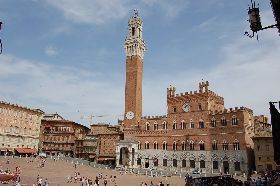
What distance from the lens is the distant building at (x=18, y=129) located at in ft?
207

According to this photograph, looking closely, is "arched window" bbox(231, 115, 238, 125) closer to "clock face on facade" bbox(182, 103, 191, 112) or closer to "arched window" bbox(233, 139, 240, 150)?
"arched window" bbox(233, 139, 240, 150)

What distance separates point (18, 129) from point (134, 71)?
28.1 metres

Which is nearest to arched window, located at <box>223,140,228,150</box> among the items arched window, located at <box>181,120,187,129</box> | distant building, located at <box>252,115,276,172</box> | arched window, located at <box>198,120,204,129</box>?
distant building, located at <box>252,115,276,172</box>

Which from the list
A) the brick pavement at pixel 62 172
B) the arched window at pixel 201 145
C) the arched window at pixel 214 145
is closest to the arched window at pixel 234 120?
the arched window at pixel 214 145

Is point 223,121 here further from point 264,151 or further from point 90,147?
point 90,147

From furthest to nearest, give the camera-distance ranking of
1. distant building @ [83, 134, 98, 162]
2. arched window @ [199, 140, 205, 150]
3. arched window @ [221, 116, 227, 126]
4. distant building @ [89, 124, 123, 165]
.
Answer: distant building @ [83, 134, 98, 162]
distant building @ [89, 124, 123, 165]
arched window @ [199, 140, 205, 150]
arched window @ [221, 116, 227, 126]

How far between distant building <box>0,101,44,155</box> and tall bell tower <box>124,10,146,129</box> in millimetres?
22126

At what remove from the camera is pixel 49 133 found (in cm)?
8356

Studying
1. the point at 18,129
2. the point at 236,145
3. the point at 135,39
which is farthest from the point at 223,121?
the point at 18,129

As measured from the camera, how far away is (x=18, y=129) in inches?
→ 2611

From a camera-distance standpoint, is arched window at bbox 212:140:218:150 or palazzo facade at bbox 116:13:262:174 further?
arched window at bbox 212:140:218:150

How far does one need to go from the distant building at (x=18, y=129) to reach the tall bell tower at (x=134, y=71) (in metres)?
22.1

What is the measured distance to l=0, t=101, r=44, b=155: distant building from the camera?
6316 cm

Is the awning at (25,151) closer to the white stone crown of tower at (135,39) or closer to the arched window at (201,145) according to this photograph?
the white stone crown of tower at (135,39)
